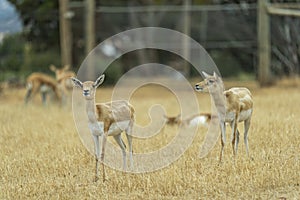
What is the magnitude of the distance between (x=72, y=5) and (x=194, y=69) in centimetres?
480

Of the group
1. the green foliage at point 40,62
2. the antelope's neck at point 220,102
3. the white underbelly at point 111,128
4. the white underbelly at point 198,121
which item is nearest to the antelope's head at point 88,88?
the white underbelly at point 111,128

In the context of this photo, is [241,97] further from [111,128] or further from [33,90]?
[33,90]

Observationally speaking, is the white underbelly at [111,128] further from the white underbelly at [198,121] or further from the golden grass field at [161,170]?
the white underbelly at [198,121]

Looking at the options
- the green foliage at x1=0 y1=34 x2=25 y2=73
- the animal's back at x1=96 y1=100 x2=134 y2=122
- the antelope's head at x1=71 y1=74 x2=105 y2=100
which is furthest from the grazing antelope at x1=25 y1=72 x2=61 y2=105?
the antelope's head at x1=71 y1=74 x2=105 y2=100

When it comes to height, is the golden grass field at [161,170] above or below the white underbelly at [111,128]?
below

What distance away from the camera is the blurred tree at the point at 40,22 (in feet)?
77.9

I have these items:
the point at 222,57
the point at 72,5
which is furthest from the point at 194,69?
the point at 72,5

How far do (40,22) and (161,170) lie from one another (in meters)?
16.9

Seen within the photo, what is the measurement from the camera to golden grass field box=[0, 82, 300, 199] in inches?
279

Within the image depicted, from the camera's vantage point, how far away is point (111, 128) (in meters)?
8.07

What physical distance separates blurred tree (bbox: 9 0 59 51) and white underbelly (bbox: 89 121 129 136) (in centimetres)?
1600

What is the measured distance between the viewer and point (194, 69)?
22703 mm

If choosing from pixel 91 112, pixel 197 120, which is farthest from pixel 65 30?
pixel 91 112

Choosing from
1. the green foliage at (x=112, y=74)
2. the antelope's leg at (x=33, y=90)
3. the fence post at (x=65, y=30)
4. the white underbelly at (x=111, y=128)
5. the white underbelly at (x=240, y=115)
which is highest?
the fence post at (x=65, y=30)
